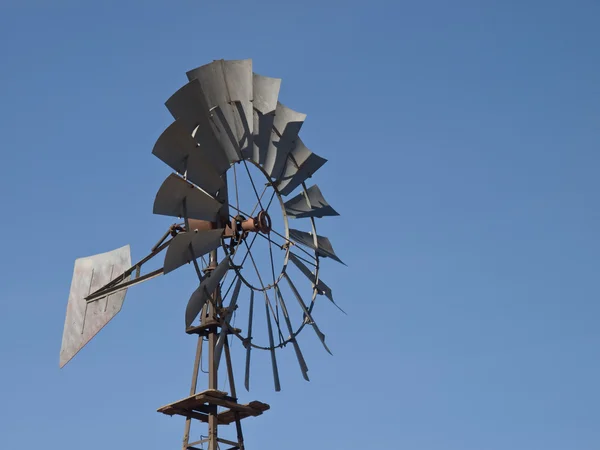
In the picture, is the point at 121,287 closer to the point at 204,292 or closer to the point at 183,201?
the point at 204,292

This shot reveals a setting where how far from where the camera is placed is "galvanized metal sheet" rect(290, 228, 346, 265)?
13.6m

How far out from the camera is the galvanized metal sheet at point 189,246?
37.5 ft

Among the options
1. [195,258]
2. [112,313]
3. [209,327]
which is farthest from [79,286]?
[195,258]

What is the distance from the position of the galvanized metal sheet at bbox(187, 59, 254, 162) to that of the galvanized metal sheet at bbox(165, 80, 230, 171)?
0.19 metres

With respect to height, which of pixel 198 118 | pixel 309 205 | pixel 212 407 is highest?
pixel 309 205

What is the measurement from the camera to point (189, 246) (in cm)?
1166

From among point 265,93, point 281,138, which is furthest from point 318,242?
point 265,93

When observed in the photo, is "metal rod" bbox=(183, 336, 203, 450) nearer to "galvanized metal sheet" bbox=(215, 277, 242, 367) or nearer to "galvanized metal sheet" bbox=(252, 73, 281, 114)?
"galvanized metal sheet" bbox=(215, 277, 242, 367)

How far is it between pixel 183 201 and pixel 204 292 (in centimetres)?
111

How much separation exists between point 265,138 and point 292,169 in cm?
75

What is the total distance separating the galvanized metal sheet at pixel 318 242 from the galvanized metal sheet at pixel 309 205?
9.8 inches

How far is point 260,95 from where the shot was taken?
12938 mm

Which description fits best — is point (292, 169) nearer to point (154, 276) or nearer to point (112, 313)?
point (154, 276)

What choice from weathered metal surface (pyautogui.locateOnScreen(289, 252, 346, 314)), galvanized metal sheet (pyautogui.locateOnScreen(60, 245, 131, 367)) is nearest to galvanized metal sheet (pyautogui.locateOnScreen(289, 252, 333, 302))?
weathered metal surface (pyautogui.locateOnScreen(289, 252, 346, 314))
